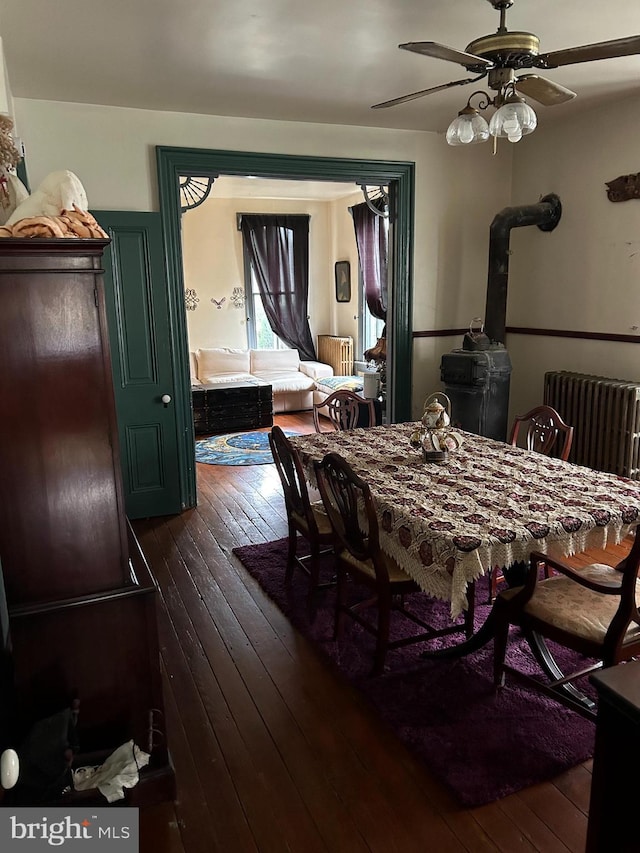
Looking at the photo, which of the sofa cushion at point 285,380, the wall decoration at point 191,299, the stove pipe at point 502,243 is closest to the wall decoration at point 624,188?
the stove pipe at point 502,243

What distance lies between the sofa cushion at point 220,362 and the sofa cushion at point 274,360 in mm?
182

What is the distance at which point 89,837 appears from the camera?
5.37 feet

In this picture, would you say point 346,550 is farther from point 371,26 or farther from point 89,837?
point 371,26

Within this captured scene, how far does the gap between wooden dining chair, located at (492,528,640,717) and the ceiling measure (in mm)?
2330

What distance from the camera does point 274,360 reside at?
328 inches

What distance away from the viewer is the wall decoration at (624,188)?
Result: 13.5 feet

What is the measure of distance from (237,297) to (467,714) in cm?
710

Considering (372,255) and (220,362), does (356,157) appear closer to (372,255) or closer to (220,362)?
(372,255)

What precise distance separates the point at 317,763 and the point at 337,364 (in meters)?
6.84

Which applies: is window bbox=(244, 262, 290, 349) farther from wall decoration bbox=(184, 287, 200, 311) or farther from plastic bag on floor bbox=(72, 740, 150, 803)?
plastic bag on floor bbox=(72, 740, 150, 803)

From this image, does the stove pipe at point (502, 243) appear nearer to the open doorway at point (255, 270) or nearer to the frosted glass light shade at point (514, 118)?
the frosted glass light shade at point (514, 118)

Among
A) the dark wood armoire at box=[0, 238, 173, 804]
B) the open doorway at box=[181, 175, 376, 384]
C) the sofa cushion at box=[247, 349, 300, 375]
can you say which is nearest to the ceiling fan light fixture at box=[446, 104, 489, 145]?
the dark wood armoire at box=[0, 238, 173, 804]

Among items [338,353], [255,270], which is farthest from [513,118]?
[255,270]

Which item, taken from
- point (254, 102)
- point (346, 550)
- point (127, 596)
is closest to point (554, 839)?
point (346, 550)
